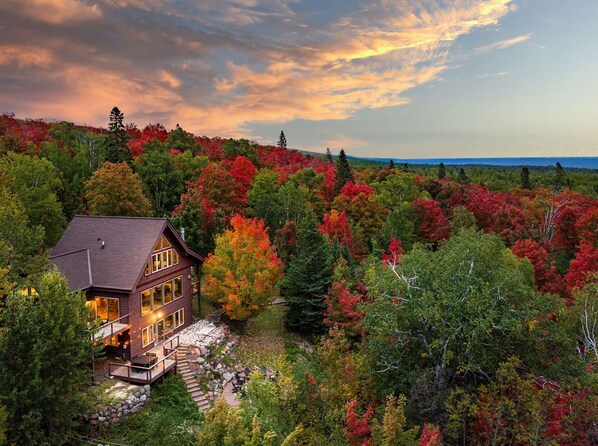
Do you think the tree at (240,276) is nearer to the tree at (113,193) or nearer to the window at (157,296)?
the window at (157,296)

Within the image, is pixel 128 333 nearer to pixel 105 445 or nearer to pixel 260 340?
pixel 105 445

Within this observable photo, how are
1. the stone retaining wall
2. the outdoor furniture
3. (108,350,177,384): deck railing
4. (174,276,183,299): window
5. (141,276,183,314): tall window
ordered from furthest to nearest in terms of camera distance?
(174,276,183,299): window
(141,276,183,314): tall window
the outdoor furniture
(108,350,177,384): deck railing
the stone retaining wall

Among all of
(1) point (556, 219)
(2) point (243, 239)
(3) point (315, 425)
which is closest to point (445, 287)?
(3) point (315, 425)

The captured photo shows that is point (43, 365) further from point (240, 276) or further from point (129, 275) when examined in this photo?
point (240, 276)

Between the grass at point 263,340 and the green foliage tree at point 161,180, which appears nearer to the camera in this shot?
the grass at point 263,340

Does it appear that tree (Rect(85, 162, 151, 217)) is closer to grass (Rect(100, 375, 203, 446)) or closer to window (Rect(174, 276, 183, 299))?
window (Rect(174, 276, 183, 299))

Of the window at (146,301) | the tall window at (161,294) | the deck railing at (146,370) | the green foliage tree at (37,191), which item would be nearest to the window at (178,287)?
the tall window at (161,294)

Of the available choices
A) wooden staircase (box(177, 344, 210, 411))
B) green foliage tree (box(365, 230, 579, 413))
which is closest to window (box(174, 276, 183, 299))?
wooden staircase (box(177, 344, 210, 411))
